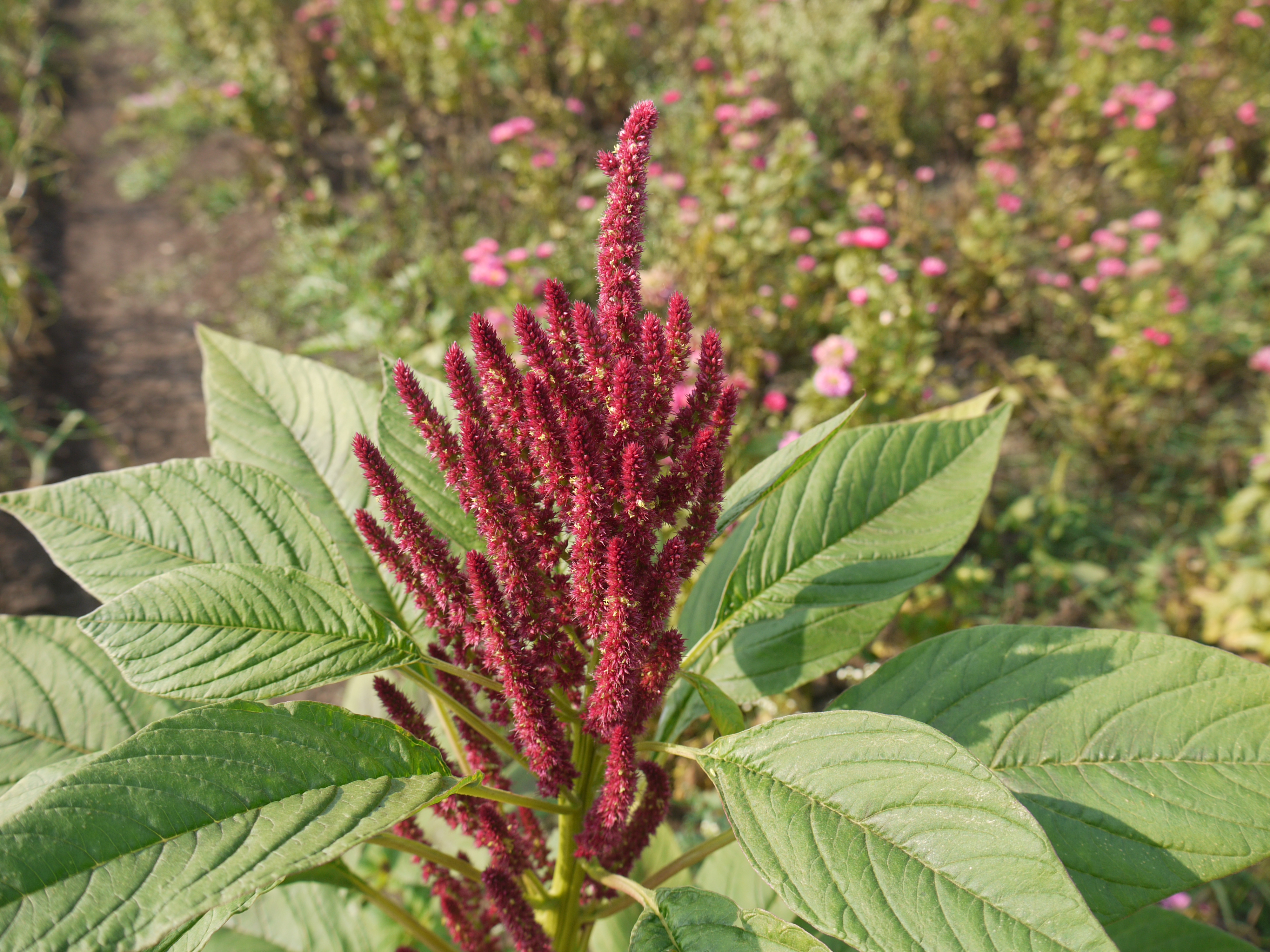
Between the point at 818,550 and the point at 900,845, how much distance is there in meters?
0.43

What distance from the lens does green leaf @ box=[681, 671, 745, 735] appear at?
0.75 metres

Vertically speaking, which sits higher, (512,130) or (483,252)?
(512,130)

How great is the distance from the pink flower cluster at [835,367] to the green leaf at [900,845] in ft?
7.70

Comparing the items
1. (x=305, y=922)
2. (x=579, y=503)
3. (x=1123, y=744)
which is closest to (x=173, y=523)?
(x=579, y=503)

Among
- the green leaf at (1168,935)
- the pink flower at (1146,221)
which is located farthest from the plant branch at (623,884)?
the pink flower at (1146,221)

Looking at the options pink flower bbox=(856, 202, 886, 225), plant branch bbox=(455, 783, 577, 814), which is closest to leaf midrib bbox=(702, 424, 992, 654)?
plant branch bbox=(455, 783, 577, 814)

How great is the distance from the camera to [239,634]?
0.67m

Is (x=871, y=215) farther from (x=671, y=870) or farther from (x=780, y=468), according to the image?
(x=671, y=870)

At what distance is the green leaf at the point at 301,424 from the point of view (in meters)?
1.04

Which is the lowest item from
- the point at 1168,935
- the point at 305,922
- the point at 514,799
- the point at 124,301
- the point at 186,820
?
the point at 1168,935

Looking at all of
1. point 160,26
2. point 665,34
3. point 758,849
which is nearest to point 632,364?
point 758,849

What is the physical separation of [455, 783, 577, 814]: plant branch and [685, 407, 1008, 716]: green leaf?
0.80ft

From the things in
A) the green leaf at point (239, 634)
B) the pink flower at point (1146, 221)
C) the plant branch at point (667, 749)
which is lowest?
the pink flower at point (1146, 221)

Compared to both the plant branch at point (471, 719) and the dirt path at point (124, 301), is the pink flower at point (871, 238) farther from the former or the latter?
the dirt path at point (124, 301)
